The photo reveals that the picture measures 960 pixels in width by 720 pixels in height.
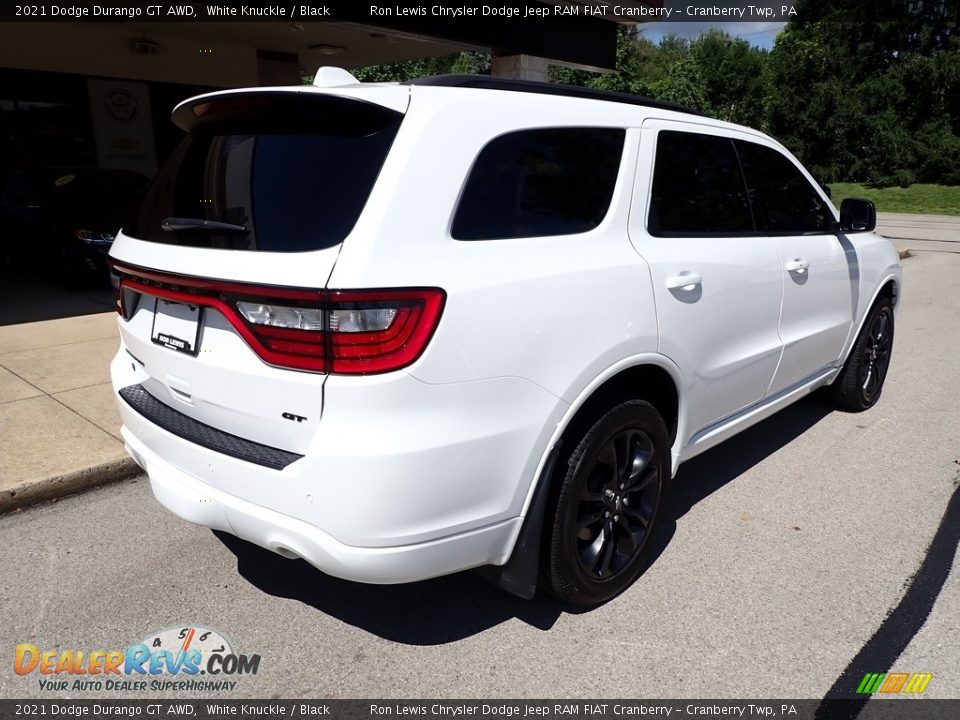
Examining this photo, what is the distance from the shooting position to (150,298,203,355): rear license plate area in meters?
2.41

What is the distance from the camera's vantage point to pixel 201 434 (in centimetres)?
249

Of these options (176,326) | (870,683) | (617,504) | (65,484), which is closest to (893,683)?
(870,683)

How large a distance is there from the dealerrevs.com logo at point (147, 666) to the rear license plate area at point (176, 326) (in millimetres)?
1082

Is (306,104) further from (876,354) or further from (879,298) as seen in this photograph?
(876,354)

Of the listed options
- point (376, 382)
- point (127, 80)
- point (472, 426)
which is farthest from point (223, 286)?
point (127, 80)

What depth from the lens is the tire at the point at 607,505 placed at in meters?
2.62

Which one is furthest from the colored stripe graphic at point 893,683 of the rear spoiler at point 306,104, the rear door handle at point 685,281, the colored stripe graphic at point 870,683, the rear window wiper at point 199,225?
the rear window wiper at point 199,225

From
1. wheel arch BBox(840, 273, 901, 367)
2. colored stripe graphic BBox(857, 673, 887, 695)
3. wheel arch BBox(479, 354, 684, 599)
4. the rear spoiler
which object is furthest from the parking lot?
the rear spoiler

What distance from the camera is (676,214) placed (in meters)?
3.12

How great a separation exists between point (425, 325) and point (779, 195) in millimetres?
2632

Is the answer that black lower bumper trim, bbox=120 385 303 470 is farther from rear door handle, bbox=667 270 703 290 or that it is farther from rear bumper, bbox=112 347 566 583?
rear door handle, bbox=667 270 703 290

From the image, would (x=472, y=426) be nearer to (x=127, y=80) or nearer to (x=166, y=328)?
(x=166, y=328)

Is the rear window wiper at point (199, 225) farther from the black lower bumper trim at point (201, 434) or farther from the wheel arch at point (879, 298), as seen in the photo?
the wheel arch at point (879, 298)

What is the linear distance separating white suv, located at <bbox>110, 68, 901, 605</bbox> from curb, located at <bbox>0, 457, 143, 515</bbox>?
1107 millimetres
